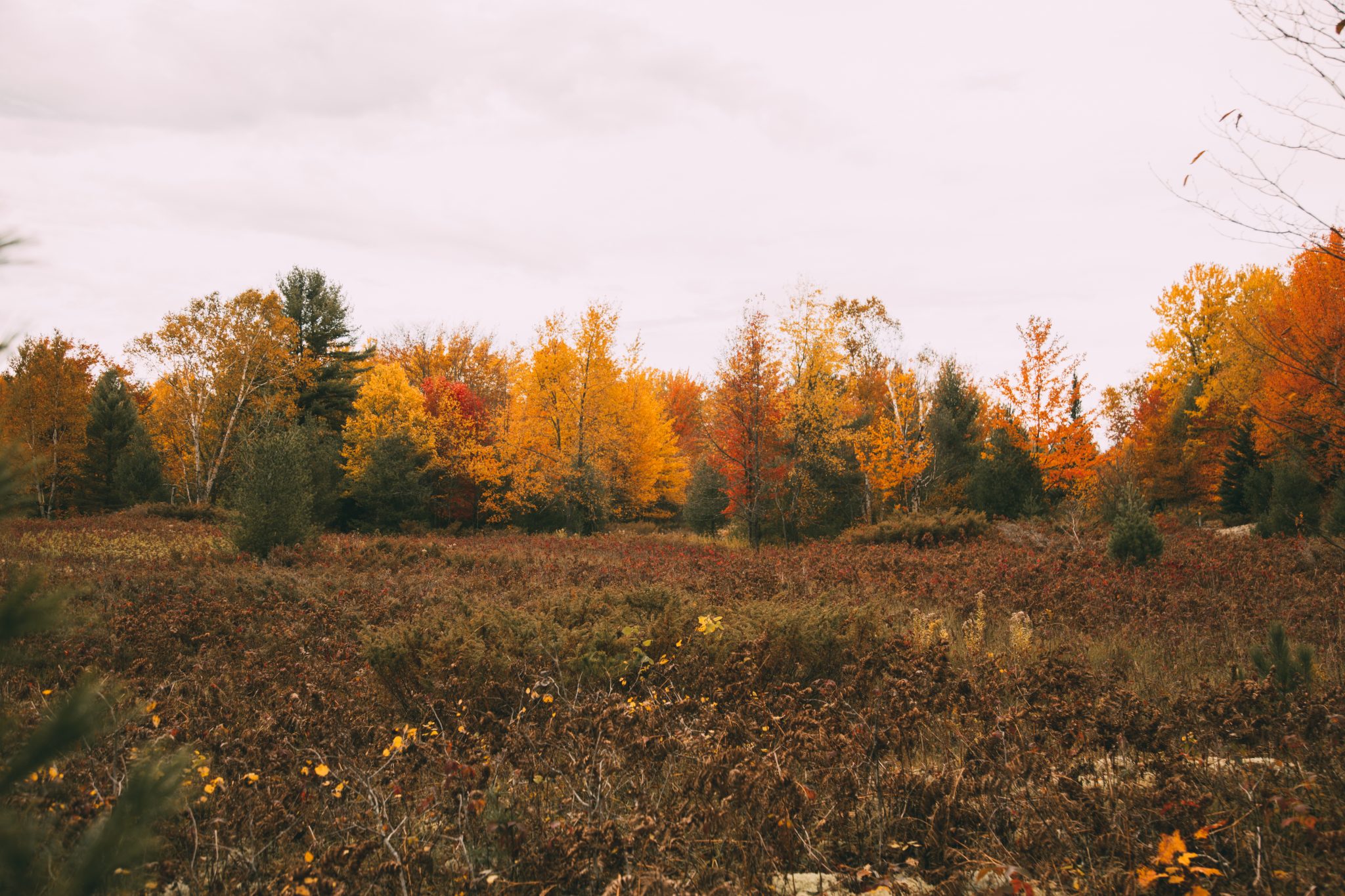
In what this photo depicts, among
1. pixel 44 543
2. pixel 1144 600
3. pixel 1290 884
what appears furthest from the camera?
pixel 44 543

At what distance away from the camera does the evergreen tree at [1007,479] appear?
22.5 m

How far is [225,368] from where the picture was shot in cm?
2798

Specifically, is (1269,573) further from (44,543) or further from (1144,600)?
(44,543)

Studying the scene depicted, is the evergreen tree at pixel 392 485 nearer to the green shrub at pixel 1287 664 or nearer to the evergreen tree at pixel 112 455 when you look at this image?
the evergreen tree at pixel 112 455

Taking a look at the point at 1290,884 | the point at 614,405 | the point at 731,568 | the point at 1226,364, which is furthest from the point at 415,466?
the point at 1226,364

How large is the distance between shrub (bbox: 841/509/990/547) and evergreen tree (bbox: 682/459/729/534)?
10.6m

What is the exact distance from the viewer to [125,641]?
22.1 feet

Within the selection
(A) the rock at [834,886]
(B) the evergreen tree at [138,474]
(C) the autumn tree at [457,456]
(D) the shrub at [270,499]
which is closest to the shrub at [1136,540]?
(A) the rock at [834,886]

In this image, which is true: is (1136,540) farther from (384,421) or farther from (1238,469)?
(384,421)

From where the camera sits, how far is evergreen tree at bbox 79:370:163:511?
29.1 metres

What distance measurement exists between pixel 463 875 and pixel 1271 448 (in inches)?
1024

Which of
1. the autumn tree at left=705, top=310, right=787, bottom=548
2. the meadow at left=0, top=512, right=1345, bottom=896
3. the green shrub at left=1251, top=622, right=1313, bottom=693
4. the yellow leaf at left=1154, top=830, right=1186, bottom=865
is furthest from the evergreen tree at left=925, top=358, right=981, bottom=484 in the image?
the yellow leaf at left=1154, top=830, right=1186, bottom=865

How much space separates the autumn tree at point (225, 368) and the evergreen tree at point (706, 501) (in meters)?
17.1

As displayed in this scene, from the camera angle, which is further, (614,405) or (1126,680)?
(614,405)
